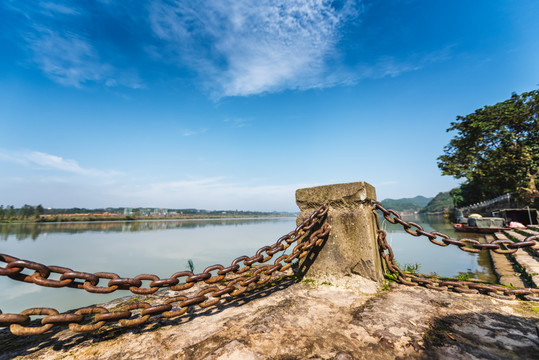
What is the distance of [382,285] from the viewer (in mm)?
2189

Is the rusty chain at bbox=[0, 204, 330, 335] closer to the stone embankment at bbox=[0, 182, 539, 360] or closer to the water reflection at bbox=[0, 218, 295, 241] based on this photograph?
the stone embankment at bbox=[0, 182, 539, 360]

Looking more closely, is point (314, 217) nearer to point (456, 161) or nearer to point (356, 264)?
point (356, 264)

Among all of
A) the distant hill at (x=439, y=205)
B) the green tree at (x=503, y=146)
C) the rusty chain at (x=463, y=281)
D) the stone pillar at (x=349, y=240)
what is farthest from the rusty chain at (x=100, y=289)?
the distant hill at (x=439, y=205)

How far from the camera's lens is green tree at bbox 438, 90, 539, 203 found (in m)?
15.3

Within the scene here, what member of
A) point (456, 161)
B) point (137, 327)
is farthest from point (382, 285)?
point (456, 161)

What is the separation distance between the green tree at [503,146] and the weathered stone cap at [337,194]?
20135 mm

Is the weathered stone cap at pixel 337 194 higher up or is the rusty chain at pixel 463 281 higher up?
the weathered stone cap at pixel 337 194

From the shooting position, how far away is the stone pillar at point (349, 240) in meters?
2.20

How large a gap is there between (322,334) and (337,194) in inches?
53.9

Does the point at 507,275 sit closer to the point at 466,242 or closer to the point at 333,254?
the point at 466,242

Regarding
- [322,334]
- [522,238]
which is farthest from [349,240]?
[522,238]

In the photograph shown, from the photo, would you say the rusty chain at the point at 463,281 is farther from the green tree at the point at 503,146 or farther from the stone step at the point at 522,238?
the green tree at the point at 503,146

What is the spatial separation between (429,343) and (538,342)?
618mm

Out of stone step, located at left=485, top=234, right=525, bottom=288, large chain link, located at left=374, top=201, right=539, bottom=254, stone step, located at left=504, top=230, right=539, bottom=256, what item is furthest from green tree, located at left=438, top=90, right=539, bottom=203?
large chain link, located at left=374, top=201, right=539, bottom=254
